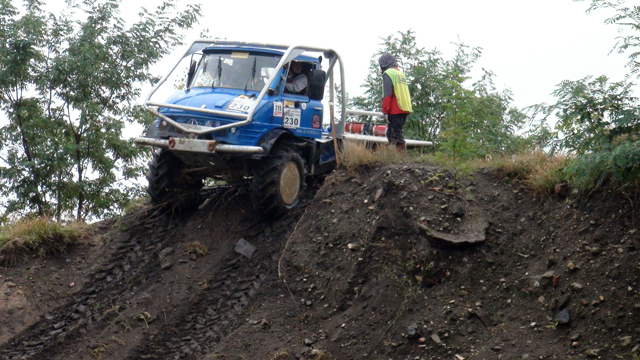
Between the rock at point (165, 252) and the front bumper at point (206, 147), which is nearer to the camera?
the front bumper at point (206, 147)

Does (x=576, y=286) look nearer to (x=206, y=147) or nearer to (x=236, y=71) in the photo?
(x=206, y=147)

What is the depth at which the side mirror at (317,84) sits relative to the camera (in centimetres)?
1025

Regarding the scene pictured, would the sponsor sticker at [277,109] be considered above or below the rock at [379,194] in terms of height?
above

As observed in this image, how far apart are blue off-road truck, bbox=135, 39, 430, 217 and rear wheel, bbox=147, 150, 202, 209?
0.6 inches

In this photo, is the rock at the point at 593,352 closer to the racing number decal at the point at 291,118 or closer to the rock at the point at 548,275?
the rock at the point at 548,275

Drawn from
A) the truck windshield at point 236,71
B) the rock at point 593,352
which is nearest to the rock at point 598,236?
the rock at point 593,352

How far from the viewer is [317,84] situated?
1034 centimetres

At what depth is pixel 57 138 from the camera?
1524 centimetres

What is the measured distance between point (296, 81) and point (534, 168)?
3772 millimetres

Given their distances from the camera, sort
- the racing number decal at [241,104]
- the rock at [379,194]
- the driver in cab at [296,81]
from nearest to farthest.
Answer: the rock at [379,194] < the racing number decal at [241,104] < the driver in cab at [296,81]

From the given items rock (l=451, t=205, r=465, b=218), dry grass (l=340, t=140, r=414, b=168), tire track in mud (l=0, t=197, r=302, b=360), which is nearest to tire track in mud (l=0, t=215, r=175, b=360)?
tire track in mud (l=0, t=197, r=302, b=360)

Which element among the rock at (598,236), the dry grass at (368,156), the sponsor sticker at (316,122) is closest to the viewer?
the rock at (598,236)

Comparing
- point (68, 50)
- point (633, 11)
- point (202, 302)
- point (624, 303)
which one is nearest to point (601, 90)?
point (633, 11)

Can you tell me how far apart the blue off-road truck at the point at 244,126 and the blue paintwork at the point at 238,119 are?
0.04ft
